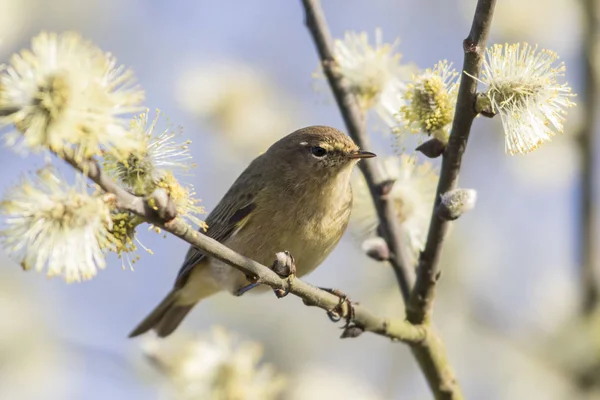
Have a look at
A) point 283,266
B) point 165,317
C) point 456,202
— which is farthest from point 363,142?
point 165,317

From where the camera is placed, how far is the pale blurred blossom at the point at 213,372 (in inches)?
136

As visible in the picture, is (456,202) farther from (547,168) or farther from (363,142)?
(547,168)

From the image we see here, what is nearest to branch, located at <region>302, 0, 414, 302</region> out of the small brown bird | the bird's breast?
the small brown bird

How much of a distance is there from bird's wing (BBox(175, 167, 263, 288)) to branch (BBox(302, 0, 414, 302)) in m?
0.74

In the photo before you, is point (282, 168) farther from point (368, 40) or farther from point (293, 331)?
point (293, 331)

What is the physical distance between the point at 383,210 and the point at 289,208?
658 millimetres

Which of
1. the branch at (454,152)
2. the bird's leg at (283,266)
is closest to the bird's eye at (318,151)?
the branch at (454,152)

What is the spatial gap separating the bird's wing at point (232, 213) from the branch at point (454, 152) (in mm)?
1163

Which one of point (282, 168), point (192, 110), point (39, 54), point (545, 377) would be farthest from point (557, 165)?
point (39, 54)

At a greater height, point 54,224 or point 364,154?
point 364,154

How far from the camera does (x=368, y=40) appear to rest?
11.3 feet

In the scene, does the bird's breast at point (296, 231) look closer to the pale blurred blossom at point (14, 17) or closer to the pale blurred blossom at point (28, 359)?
the pale blurred blossom at point (28, 359)

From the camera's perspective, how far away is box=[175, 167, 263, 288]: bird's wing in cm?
388

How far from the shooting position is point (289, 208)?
3.78m
